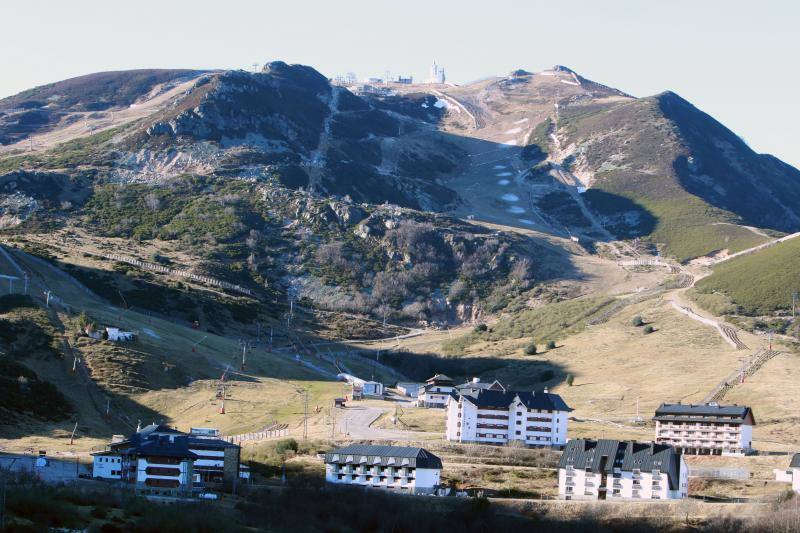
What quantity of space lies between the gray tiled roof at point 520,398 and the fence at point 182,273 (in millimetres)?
81004

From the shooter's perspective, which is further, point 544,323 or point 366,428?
point 544,323

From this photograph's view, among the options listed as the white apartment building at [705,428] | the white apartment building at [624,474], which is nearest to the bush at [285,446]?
the white apartment building at [624,474]

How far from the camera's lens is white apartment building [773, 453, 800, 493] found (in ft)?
285

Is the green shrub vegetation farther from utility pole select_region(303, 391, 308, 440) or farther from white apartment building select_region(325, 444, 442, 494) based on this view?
white apartment building select_region(325, 444, 442, 494)

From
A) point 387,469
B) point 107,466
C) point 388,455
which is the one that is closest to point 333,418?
point 388,455

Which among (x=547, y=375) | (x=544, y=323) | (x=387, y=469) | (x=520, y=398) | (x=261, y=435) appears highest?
(x=544, y=323)

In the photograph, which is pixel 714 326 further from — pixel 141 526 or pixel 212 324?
pixel 141 526

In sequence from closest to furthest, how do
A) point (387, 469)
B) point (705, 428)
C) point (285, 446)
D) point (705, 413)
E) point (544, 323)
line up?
point (387, 469) < point (285, 446) < point (705, 428) < point (705, 413) < point (544, 323)

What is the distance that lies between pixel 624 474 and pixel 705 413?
23.8 meters

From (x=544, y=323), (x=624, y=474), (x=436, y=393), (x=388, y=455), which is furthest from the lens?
(x=544, y=323)

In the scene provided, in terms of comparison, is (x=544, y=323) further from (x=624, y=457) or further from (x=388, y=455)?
(x=388, y=455)

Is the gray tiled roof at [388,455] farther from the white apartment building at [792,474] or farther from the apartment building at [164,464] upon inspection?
the white apartment building at [792,474]

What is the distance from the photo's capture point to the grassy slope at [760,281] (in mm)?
→ 165875

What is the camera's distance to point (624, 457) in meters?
88.8
